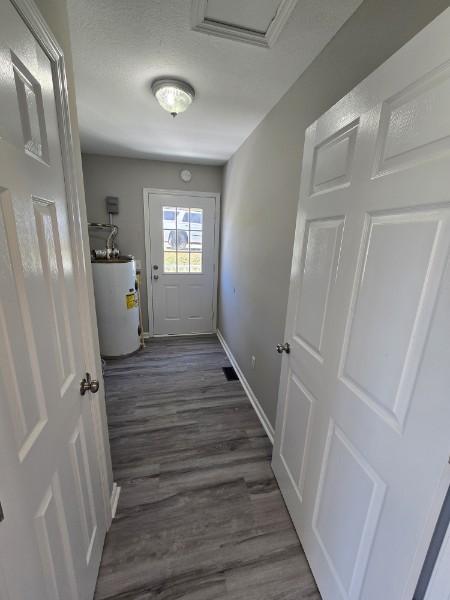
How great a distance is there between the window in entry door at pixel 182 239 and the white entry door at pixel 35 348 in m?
→ 2.63

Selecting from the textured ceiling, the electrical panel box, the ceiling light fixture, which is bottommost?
the electrical panel box

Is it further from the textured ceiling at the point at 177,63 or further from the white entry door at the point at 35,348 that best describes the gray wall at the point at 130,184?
the white entry door at the point at 35,348

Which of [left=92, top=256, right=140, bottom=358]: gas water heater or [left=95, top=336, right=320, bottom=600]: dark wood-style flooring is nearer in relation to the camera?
[left=95, top=336, right=320, bottom=600]: dark wood-style flooring

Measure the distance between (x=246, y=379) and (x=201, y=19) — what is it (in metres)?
2.50

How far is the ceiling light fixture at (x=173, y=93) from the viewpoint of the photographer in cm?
151

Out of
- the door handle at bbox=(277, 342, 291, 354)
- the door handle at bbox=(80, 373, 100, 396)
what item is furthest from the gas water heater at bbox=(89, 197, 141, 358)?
the door handle at bbox=(277, 342, 291, 354)

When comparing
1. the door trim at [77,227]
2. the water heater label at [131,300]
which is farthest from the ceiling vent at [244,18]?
the water heater label at [131,300]

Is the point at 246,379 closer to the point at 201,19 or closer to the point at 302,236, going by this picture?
the point at 302,236

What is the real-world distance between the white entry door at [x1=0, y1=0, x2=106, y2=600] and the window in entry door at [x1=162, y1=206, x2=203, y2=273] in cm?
263

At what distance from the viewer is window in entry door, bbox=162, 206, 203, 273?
3.41m

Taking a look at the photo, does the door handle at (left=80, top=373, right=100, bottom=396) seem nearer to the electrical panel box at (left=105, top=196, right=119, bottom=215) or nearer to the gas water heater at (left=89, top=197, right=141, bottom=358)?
the gas water heater at (left=89, top=197, right=141, bottom=358)

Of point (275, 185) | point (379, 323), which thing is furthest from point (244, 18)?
point (379, 323)

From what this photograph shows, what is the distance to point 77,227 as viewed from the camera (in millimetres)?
957

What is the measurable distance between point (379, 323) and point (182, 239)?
308 cm
